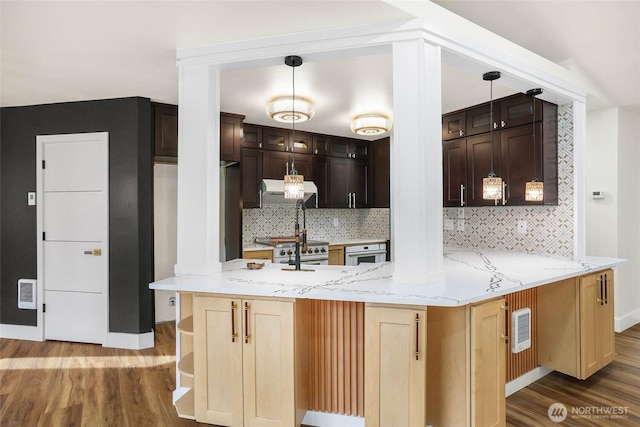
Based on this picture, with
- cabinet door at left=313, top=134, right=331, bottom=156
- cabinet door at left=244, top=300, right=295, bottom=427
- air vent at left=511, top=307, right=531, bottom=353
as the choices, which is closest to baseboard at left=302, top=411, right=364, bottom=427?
cabinet door at left=244, top=300, right=295, bottom=427

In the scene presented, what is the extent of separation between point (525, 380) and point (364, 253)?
8.91 ft

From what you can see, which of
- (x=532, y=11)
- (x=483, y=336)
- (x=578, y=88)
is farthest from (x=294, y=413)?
(x=578, y=88)

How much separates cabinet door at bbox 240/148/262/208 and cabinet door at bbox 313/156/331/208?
886 mm

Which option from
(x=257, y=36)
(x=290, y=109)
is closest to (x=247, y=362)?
(x=257, y=36)

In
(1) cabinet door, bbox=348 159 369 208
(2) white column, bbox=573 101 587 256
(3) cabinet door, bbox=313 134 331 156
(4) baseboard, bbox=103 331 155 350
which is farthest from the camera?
(1) cabinet door, bbox=348 159 369 208

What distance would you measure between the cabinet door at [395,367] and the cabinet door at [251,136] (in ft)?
10.3

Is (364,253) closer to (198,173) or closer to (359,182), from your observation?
(359,182)

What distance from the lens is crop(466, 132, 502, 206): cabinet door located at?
3.73 m

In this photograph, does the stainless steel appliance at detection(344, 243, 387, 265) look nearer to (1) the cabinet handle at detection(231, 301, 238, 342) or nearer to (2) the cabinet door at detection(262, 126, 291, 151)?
(2) the cabinet door at detection(262, 126, 291, 151)

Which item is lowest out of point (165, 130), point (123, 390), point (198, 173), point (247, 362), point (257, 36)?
point (123, 390)

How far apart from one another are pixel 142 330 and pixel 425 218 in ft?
9.67

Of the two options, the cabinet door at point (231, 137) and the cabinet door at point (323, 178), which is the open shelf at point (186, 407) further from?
the cabinet door at point (323, 178)

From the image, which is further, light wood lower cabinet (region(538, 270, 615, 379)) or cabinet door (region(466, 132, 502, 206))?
cabinet door (region(466, 132, 502, 206))

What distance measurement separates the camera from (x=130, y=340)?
3.53 metres
